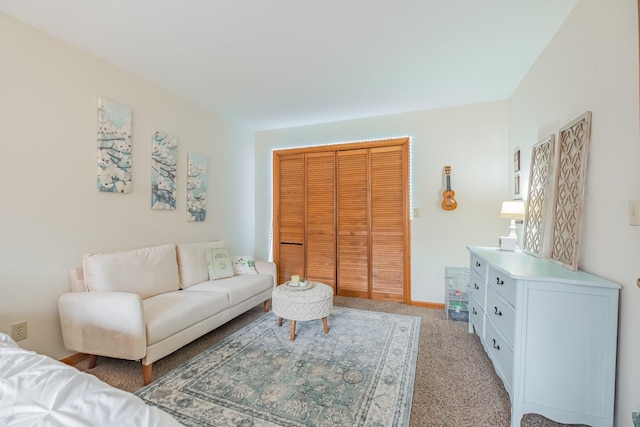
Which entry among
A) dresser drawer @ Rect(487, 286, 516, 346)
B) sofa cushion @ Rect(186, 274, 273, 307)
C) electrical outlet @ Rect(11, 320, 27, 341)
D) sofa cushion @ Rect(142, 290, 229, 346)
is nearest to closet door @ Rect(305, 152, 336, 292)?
sofa cushion @ Rect(186, 274, 273, 307)

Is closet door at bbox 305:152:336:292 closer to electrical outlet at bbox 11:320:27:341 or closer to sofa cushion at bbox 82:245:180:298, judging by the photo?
sofa cushion at bbox 82:245:180:298

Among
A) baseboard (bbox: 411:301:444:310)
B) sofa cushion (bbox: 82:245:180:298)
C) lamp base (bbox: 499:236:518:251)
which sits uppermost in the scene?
lamp base (bbox: 499:236:518:251)

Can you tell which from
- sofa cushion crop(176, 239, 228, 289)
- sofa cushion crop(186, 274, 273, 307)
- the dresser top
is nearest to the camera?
the dresser top

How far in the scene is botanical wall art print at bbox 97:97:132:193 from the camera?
7.60 feet

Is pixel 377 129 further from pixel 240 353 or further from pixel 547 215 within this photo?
pixel 240 353

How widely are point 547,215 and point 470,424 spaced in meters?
1.51

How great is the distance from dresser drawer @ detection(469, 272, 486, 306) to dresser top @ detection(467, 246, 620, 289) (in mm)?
255

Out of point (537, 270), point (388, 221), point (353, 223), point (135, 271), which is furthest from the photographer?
point (353, 223)

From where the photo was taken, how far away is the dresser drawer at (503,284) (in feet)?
5.14

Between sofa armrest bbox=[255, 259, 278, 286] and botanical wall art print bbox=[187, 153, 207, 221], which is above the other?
botanical wall art print bbox=[187, 153, 207, 221]

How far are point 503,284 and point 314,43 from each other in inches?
84.7

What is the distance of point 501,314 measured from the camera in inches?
68.6

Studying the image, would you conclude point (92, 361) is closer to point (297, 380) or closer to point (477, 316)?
point (297, 380)

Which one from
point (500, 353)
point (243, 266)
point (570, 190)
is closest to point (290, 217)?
point (243, 266)
